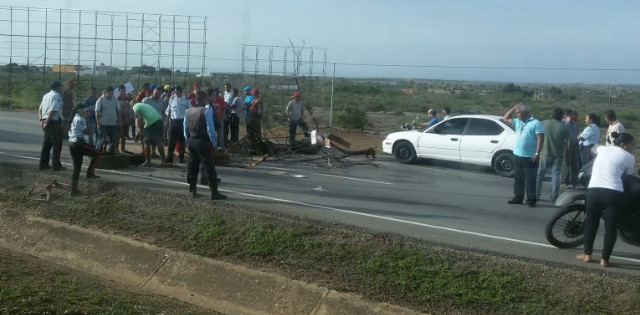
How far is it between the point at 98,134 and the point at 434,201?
6911 mm

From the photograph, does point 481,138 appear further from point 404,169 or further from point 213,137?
point 213,137

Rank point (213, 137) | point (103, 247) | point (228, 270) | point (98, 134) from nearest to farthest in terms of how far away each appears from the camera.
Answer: point (228, 270)
point (103, 247)
point (213, 137)
point (98, 134)

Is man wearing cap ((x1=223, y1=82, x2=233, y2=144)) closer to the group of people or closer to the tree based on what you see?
the group of people

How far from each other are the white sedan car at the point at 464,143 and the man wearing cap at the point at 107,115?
7.72 metres

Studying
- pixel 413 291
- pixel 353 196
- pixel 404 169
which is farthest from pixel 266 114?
pixel 413 291

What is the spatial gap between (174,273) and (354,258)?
7.66 feet

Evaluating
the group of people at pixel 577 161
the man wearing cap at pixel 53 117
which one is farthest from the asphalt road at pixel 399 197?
the man wearing cap at pixel 53 117

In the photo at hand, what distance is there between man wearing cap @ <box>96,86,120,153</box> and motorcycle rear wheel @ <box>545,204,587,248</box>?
30.0 feet

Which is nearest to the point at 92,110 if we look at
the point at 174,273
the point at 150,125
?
the point at 150,125

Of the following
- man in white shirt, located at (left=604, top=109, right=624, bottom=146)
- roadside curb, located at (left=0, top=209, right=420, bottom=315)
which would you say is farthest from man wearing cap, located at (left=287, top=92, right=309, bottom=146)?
roadside curb, located at (left=0, top=209, right=420, bottom=315)

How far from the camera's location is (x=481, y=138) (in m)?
18.5

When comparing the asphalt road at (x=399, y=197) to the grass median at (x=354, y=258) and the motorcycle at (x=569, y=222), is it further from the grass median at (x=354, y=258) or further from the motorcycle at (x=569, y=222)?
the grass median at (x=354, y=258)

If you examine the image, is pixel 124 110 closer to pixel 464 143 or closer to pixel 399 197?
pixel 399 197

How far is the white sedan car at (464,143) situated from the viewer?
18094 millimetres
